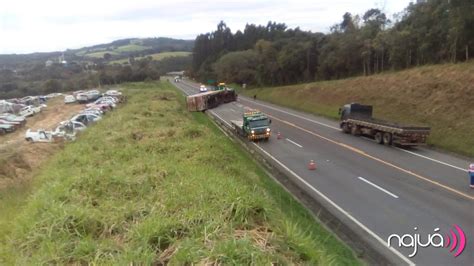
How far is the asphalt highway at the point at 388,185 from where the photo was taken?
12.6 meters

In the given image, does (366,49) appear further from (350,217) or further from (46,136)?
(350,217)

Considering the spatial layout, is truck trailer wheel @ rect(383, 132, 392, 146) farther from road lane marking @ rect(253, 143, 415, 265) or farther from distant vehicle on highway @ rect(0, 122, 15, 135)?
distant vehicle on highway @ rect(0, 122, 15, 135)

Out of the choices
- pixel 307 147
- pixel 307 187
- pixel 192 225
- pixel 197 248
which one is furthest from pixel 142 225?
pixel 307 147

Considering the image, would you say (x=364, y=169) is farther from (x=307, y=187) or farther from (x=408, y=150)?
(x=408, y=150)

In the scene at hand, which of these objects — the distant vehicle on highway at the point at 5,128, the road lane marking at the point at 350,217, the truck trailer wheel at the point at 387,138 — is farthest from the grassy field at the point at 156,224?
the distant vehicle on highway at the point at 5,128

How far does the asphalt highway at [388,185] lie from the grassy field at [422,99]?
154 inches

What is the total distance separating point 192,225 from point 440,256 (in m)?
7.08

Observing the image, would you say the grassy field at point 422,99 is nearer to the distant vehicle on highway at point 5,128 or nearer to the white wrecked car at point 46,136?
the white wrecked car at point 46,136

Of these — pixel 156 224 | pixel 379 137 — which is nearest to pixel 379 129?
pixel 379 137

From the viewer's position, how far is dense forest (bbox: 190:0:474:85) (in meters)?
44.5

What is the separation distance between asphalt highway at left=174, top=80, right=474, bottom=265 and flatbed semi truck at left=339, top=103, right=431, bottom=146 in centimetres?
60

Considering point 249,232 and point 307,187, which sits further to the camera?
point 307,187

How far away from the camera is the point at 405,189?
1688cm

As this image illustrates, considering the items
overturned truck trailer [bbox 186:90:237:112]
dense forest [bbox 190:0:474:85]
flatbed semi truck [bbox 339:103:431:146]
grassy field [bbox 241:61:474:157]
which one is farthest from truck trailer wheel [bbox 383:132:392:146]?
overturned truck trailer [bbox 186:90:237:112]
